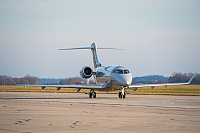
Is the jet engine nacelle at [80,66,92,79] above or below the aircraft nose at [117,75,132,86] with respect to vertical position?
above

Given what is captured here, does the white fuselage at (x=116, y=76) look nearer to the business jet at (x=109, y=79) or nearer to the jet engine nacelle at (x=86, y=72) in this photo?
the business jet at (x=109, y=79)

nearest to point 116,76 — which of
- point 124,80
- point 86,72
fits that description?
point 124,80

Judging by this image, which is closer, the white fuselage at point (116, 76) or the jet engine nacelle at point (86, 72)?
the white fuselage at point (116, 76)

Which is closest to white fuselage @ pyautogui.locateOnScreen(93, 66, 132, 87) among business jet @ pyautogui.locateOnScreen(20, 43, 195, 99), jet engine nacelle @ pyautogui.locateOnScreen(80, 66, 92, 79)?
business jet @ pyautogui.locateOnScreen(20, 43, 195, 99)

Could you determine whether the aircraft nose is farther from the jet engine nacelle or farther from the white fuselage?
the jet engine nacelle

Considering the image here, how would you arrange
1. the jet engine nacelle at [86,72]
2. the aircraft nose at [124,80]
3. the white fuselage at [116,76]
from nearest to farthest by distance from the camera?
1. the aircraft nose at [124,80]
2. the white fuselage at [116,76]
3. the jet engine nacelle at [86,72]

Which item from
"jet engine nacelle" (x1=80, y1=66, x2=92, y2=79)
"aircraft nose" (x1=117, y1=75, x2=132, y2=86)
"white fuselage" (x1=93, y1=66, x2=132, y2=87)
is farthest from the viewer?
"jet engine nacelle" (x1=80, y1=66, x2=92, y2=79)

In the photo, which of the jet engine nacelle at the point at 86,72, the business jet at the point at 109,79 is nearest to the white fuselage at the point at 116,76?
the business jet at the point at 109,79

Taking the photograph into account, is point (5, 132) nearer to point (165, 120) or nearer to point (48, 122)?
point (48, 122)

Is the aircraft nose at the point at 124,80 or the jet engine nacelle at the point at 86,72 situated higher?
the jet engine nacelle at the point at 86,72

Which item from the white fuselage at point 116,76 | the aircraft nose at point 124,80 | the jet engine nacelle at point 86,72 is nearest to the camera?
the aircraft nose at point 124,80

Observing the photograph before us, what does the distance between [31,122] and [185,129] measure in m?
5.43

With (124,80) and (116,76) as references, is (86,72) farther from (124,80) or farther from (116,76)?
(124,80)

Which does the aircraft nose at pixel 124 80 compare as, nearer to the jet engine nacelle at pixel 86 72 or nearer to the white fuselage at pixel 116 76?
the white fuselage at pixel 116 76
